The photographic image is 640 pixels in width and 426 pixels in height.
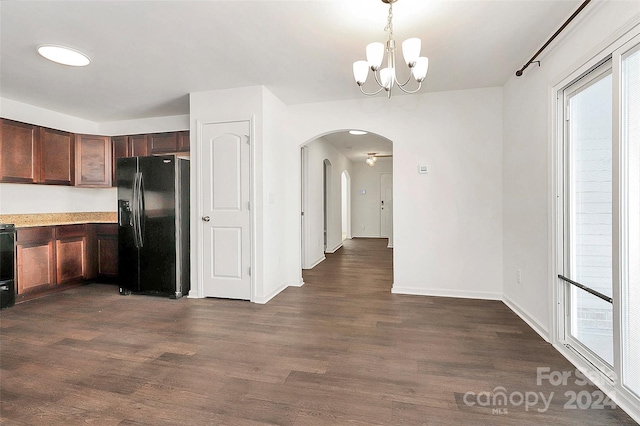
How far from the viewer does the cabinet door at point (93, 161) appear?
4.66 metres

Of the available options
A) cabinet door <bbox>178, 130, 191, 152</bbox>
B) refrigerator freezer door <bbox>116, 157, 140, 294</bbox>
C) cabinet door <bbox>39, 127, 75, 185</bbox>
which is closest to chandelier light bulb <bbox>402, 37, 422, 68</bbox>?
cabinet door <bbox>178, 130, 191, 152</bbox>

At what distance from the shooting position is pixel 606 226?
2070mm

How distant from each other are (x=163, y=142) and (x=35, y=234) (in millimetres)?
1935

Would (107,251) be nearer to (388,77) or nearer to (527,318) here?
(388,77)

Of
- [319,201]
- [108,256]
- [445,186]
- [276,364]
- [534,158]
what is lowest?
[276,364]

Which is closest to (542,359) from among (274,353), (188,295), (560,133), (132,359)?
(560,133)

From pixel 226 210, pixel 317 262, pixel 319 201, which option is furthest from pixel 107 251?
pixel 319 201

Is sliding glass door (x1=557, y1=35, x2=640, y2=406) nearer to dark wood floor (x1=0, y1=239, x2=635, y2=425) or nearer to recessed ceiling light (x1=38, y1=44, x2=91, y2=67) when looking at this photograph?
dark wood floor (x1=0, y1=239, x2=635, y2=425)

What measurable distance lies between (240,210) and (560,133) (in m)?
3.20

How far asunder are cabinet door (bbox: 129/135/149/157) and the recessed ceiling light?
1710 mm

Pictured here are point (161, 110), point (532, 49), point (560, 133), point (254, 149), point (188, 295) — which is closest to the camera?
point (560, 133)

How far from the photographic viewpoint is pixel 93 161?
4754 mm

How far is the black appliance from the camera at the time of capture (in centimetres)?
354

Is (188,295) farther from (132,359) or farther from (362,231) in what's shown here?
(362,231)
